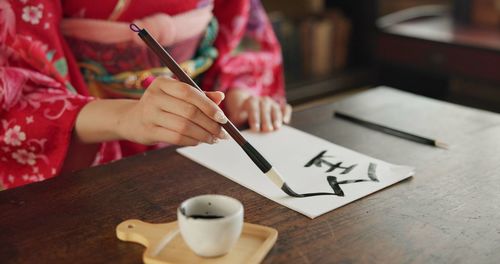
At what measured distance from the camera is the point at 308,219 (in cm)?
77

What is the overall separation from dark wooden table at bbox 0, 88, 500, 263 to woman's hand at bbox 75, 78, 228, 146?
6 cm

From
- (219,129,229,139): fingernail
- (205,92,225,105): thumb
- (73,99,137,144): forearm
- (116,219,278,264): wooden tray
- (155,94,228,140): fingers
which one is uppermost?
(205,92,225,105): thumb

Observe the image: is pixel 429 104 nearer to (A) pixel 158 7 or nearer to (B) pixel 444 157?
(B) pixel 444 157

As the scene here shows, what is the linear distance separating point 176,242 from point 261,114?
0.47 metres

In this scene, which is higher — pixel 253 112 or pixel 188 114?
pixel 188 114

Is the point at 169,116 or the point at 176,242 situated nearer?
the point at 176,242

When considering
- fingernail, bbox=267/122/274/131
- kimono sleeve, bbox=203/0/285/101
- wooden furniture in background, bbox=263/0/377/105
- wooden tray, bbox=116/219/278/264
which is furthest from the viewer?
wooden furniture in background, bbox=263/0/377/105

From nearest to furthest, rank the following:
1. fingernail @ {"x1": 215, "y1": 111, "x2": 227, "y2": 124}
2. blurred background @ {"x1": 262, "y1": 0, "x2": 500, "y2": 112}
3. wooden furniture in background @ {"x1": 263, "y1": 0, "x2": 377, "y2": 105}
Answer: fingernail @ {"x1": 215, "y1": 111, "x2": 227, "y2": 124} → blurred background @ {"x1": 262, "y1": 0, "x2": 500, "y2": 112} → wooden furniture in background @ {"x1": 263, "y1": 0, "x2": 377, "y2": 105}

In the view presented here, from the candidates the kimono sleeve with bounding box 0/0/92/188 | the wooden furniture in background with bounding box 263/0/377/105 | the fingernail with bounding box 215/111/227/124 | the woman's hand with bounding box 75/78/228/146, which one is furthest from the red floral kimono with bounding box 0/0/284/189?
the wooden furniture in background with bounding box 263/0/377/105

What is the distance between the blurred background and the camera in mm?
2287

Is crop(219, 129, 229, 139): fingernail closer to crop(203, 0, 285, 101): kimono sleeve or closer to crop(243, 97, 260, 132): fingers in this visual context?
crop(243, 97, 260, 132): fingers

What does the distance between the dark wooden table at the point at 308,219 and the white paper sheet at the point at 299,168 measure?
0.05 ft

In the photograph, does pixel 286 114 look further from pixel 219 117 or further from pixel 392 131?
pixel 219 117

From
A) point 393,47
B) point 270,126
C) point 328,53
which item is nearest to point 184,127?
point 270,126
